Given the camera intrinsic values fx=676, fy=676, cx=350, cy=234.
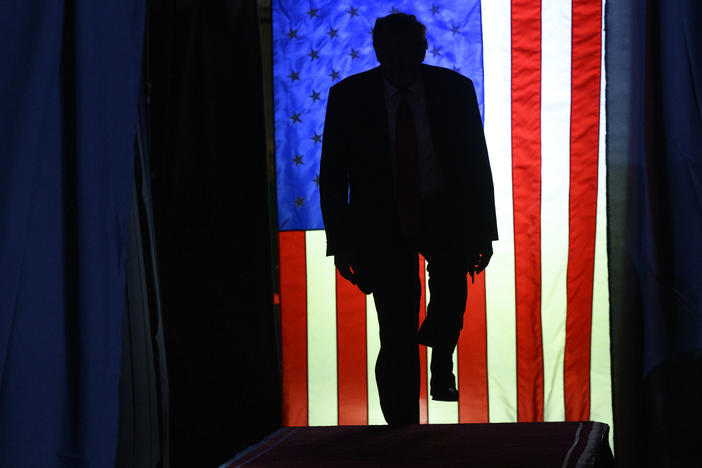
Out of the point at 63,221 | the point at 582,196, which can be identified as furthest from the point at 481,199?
the point at 63,221

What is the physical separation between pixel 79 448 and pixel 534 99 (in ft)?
6.17

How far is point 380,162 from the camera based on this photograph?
2051 mm

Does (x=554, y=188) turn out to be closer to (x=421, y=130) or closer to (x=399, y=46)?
(x=421, y=130)

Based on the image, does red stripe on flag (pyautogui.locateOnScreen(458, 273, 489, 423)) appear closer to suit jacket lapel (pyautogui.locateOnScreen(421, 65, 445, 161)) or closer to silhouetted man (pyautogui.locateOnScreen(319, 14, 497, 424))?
silhouetted man (pyautogui.locateOnScreen(319, 14, 497, 424))

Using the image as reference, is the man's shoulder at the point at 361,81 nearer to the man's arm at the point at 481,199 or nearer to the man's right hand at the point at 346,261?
the man's arm at the point at 481,199

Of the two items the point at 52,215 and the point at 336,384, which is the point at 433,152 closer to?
the point at 336,384

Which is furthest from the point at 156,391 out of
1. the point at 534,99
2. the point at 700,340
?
the point at 534,99

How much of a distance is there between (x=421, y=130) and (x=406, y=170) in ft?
0.44

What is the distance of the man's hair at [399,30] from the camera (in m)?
2.03

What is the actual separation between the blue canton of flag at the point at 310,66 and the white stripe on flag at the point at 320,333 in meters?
0.12

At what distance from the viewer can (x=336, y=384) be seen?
2537mm

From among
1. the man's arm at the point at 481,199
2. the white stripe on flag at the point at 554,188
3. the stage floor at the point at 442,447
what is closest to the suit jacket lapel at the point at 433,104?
the man's arm at the point at 481,199

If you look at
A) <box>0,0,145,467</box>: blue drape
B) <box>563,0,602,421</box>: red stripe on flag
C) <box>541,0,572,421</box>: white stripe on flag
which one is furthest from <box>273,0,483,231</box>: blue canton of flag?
<box>0,0,145,467</box>: blue drape

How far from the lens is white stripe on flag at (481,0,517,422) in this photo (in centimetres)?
243
